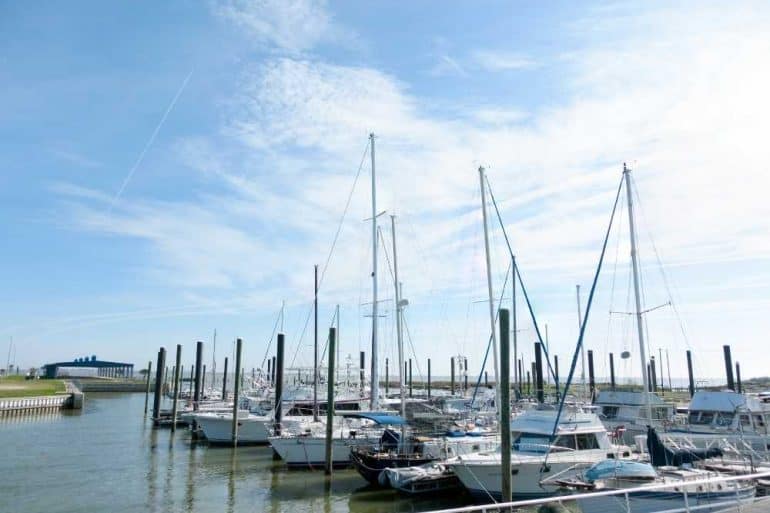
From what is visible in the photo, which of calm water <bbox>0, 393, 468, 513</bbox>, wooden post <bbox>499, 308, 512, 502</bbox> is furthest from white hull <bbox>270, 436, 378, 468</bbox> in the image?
wooden post <bbox>499, 308, 512, 502</bbox>

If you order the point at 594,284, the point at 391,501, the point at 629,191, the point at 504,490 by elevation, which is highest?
the point at 629,191

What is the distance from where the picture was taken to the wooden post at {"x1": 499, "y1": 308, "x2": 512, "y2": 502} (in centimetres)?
1791

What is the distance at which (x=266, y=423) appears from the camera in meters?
41.0

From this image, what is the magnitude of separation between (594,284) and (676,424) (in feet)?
49.2

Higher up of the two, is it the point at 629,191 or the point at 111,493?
the point at 629,191

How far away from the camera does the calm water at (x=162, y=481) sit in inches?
917

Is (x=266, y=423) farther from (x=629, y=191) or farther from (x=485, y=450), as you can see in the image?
(x=629, y=191)

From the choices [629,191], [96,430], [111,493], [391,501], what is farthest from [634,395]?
[96,430]

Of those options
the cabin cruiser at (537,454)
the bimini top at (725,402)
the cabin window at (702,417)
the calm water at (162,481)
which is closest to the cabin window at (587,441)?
the cabin cruiser at (537,454)

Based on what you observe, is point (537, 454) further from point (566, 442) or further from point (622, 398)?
point (622, 398)

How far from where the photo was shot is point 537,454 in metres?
23.6

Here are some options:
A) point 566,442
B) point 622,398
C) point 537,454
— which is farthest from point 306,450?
point 622,398

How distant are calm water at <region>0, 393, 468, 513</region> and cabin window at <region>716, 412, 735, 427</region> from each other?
1766 centimetres

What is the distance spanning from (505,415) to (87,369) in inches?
6535
